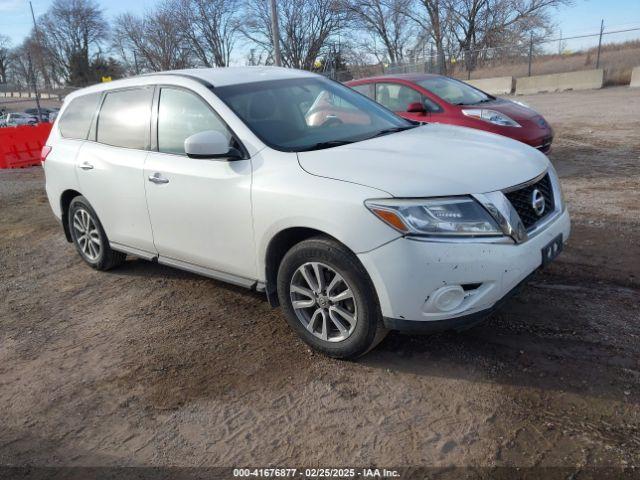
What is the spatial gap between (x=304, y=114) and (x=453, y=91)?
4.94 metres

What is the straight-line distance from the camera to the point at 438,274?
114 inches

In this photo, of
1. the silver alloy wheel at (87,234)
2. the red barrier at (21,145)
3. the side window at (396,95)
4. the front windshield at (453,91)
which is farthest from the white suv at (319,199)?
the red barrier at (21,145)

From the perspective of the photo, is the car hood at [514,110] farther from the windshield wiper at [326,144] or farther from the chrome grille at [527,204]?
the windshield wiper at [326,144]

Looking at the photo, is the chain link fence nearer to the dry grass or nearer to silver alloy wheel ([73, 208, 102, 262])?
the dry grass

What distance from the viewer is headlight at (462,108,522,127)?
7.51 metres

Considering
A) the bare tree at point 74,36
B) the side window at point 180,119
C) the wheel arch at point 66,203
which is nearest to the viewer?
the side window at point 180,119

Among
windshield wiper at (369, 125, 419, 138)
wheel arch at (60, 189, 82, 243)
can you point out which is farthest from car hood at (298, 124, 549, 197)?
wheel arch at (60, 189, 82, 243)

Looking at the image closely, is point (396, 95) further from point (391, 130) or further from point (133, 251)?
point (133, 251)

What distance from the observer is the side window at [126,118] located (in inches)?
174

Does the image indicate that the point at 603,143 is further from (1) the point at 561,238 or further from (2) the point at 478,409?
(2) the point at 478,409

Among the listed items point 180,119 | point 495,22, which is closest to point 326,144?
point 180,119

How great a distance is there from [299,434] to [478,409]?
95 centimetres

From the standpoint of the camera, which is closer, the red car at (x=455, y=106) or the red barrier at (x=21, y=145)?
the red car at (x=455, y=106)

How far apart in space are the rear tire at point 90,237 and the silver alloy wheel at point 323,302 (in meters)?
2.52
